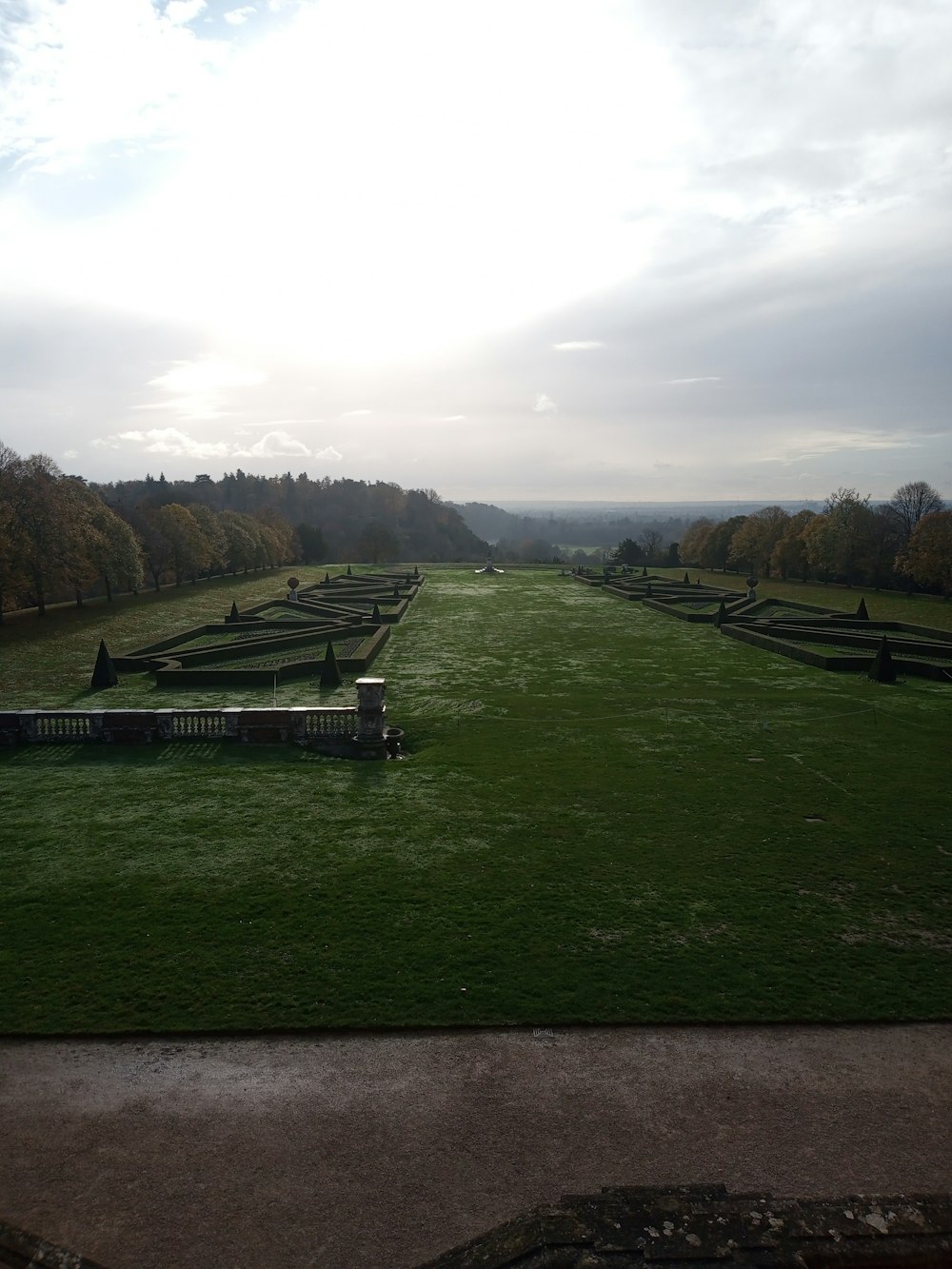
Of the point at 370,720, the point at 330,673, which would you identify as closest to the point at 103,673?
the point at 330,673

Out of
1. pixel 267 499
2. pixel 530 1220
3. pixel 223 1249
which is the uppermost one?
pixel 267 499

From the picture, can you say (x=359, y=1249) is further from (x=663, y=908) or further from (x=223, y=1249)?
(x=663, y=908)

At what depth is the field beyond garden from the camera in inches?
385

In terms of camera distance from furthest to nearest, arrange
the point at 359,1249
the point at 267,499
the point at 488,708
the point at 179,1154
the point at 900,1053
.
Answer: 1. the point at 267,499
2. the point at 488,708
3. the point at 900,1053
4. the point at 179,1154
5. the point at 359,1249

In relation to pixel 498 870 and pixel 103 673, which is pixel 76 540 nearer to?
pixel 103 673

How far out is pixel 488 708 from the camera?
79.3 feet

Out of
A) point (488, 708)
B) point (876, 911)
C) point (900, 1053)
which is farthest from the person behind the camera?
point (488, 708)

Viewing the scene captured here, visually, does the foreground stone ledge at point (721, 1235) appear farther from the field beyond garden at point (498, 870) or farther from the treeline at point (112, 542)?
the treeline at point (112, 542)

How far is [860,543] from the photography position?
222ft

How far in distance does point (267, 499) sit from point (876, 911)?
566ft

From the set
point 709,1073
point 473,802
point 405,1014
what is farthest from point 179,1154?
point 473,802

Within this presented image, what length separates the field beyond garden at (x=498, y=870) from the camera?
9.77 meters

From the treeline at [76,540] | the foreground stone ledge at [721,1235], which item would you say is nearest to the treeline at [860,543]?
the treeline at [76,540]

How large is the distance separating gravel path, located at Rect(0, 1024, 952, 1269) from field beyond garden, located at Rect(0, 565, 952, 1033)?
0.48 m
